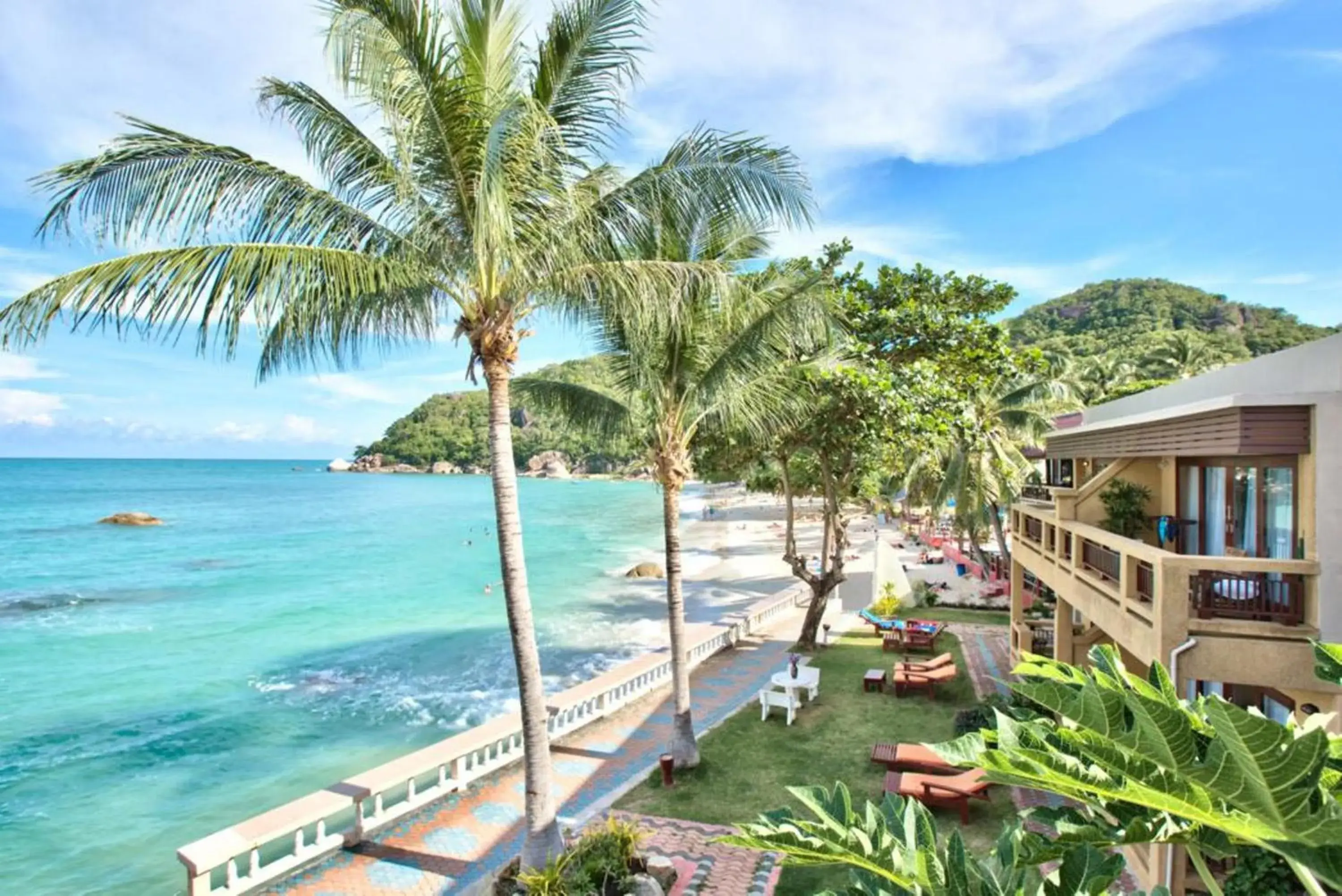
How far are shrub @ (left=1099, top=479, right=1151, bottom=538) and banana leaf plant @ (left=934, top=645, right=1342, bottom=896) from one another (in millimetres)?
9554

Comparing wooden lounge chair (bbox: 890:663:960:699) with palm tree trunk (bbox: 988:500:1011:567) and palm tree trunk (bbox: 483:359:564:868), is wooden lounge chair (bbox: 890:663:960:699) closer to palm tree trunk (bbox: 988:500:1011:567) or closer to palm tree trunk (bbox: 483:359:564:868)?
palm tree trunk (bbox: 483:359:564:868)

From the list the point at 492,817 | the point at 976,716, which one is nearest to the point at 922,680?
the point at 976,716

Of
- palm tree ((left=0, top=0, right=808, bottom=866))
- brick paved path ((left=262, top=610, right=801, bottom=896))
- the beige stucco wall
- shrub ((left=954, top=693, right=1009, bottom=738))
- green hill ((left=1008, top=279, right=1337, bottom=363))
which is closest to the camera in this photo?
palm tree ((left=0, top=0, right=808, bottom=866))

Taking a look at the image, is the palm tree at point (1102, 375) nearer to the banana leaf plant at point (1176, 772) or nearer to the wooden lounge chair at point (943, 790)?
the wooden lounge chair at point (943, 790)

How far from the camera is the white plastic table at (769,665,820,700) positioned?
12812 millimetres

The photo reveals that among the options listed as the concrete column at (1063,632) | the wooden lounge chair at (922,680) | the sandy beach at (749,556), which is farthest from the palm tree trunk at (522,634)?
the sandy beach at (749,556)

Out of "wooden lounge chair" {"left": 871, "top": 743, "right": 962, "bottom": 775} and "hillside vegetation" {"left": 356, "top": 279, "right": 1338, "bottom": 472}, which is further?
"hillside vegetation" {"left": 356, "top": 279, "right": 1338, "bottom": 472}

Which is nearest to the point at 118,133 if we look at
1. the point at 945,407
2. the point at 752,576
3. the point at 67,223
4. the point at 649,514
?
the point at 67,223

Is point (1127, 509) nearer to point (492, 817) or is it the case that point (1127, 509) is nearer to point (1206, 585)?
point (1206, 585)

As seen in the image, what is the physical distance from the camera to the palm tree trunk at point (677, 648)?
34.5 feet

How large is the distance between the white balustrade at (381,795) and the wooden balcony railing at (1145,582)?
8.08 metres

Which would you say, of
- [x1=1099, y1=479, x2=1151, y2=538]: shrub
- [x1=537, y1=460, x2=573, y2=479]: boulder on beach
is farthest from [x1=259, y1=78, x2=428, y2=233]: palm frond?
[x1=537, y1=460, x2=573, y2=479]: boulder on beach

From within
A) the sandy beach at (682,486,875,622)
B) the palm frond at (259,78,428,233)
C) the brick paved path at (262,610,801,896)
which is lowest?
the sandy beach at (682,486,875,622)

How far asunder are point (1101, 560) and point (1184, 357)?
3771cm
